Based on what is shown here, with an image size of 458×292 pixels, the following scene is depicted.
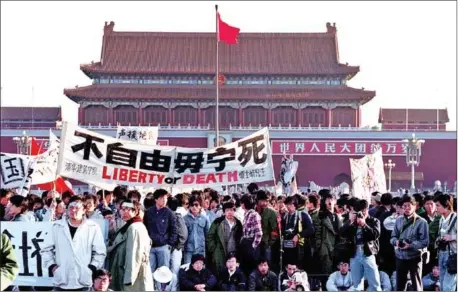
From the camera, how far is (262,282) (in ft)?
30.5

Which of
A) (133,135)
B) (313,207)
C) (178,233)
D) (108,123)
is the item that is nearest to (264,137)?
(313,207)

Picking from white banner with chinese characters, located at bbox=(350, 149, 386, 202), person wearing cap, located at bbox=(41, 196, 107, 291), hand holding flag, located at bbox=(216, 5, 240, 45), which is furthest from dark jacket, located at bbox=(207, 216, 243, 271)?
hand holding flag, located at bbox=(216, 5, 240, 45)

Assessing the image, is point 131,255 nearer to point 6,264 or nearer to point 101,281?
point 101,281

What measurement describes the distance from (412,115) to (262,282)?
117ft

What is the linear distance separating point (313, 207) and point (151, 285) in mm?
2454

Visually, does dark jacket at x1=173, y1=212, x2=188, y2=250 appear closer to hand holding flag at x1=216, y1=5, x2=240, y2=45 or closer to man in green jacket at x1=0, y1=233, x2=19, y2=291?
man in green jacket at x1=0, y1=233, x2=19, y2=291

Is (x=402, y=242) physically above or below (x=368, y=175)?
below

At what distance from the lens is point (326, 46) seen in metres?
43.1

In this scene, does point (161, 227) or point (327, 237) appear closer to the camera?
point (161, 227)

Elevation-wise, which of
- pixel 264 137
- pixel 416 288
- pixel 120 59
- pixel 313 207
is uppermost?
pixel 120 59

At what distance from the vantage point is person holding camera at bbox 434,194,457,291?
364 inches

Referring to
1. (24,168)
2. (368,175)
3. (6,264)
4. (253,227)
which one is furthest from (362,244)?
(368,175)

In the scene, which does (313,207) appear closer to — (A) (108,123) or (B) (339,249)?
(B) (339,249)

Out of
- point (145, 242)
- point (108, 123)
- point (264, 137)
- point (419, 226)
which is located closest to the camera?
point (145, 242)
